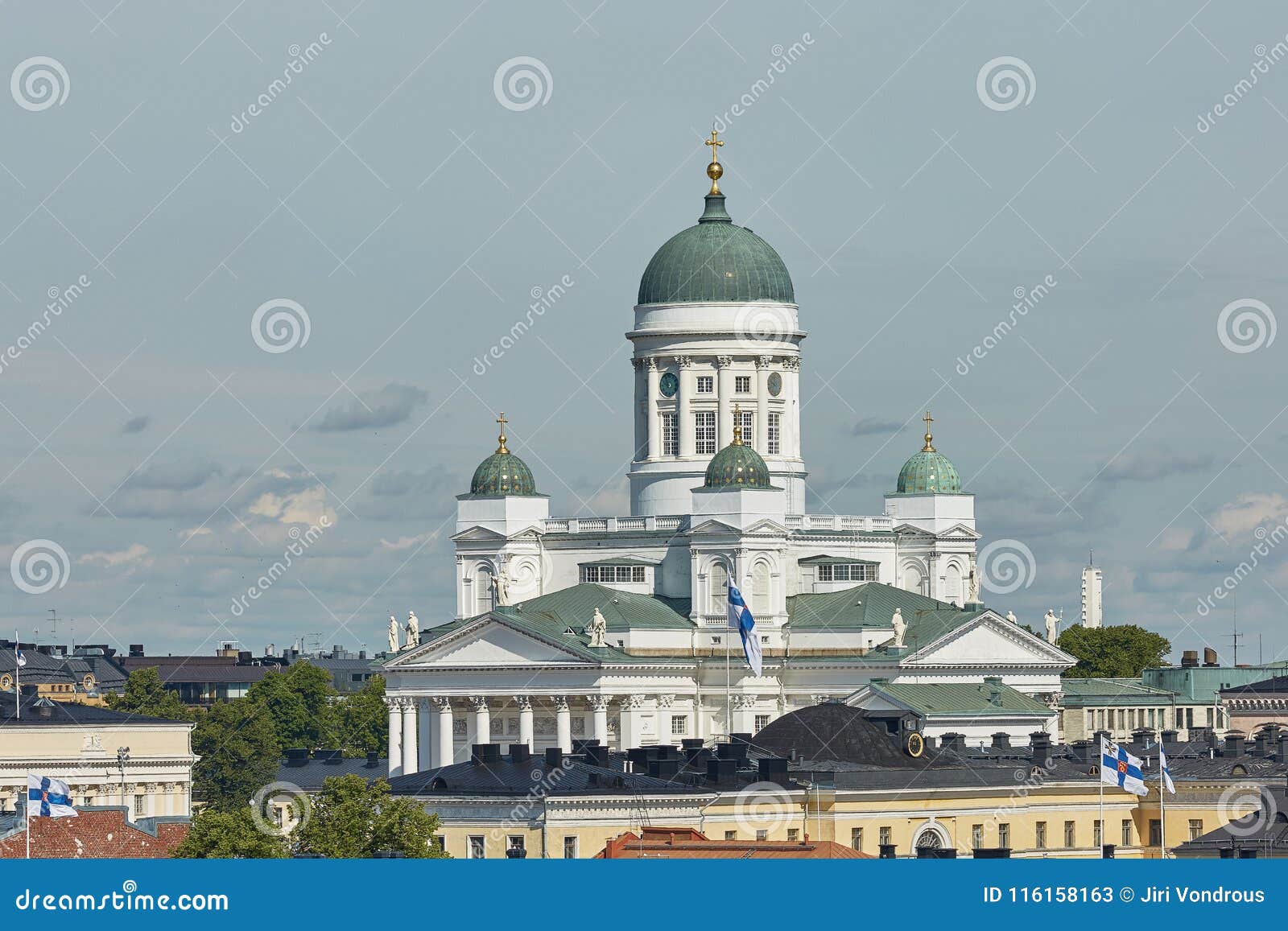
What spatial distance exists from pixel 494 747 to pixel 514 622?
47.2 m

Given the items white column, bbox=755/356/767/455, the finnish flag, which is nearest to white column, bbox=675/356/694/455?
white column, bbox=755/356/767/455

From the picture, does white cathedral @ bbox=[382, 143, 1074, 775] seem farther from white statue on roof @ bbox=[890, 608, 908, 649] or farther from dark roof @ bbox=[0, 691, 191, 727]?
dark roof @ bbox=[0, 691, 191, 727]

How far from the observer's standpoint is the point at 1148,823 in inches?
5502

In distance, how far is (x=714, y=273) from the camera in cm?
19500

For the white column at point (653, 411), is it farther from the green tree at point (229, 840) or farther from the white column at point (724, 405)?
the green tree at point (229, 840)

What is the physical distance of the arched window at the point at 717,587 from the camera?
185125 millimetres

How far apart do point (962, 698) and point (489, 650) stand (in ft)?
64.2

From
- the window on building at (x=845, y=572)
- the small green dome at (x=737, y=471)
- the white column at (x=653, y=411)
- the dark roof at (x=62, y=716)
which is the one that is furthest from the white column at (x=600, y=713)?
the dark roof at (x=62, y=716)

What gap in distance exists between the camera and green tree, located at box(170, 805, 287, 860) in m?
117

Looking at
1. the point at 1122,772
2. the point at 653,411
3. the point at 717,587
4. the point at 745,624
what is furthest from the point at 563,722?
the point at 1122,772

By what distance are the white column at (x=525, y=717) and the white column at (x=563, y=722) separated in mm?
1122

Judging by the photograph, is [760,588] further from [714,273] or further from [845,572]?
[714,273]

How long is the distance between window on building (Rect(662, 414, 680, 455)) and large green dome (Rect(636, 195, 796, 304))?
5.14 meters

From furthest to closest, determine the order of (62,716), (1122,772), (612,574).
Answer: (612,574) → (62,716) → (1122,772)
